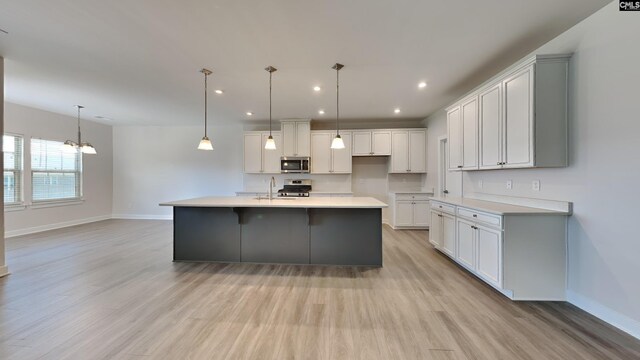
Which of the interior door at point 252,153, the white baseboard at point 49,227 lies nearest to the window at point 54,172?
the white baseboard at point 49,227

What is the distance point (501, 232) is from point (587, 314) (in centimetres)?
94

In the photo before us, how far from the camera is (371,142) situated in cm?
588

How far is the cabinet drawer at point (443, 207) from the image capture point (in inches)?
134

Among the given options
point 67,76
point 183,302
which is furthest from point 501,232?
point 67,76

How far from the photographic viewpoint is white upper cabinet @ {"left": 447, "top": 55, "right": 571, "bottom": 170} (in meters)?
2.38

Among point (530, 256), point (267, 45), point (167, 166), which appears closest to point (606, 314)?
point (530, 256)

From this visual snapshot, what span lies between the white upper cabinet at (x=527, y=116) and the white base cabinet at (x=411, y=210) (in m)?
2.41

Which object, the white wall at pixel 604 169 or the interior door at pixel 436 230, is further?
the interior door at pixel 436 230

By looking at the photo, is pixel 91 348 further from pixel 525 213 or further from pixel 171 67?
pixel 525 213

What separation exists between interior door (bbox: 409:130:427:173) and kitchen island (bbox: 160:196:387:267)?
2.88m

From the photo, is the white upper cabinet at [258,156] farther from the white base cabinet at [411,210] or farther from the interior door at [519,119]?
the interior door at [519,119]

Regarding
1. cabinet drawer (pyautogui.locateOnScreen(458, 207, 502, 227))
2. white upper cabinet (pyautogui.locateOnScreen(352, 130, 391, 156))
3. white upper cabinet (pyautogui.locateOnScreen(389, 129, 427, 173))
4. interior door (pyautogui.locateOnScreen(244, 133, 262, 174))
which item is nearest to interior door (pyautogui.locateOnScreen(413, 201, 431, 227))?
white upper cabinet (pyautogui.locateOnScreen(389, 129, 427, 173))

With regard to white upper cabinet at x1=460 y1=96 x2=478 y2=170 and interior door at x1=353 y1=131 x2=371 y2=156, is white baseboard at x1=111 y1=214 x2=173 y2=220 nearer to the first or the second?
interior door at x1=353 y1=131 x2=371 y2=156

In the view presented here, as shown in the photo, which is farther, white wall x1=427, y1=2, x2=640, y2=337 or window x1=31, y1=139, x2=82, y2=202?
window x1=31, y1=139, x2=82, y2=202
